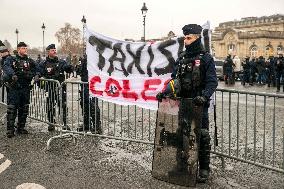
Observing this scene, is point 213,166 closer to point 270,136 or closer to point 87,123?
point 270,136

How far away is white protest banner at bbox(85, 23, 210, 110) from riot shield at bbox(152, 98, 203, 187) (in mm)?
1094

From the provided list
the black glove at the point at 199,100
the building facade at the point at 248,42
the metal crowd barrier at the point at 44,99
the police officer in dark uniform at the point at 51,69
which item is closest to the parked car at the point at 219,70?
the police officer in dark uniform at the point at 51,69

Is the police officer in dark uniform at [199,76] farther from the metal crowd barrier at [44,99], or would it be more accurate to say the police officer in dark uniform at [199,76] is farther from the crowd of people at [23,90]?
the metal crowd barrier at [44,99]

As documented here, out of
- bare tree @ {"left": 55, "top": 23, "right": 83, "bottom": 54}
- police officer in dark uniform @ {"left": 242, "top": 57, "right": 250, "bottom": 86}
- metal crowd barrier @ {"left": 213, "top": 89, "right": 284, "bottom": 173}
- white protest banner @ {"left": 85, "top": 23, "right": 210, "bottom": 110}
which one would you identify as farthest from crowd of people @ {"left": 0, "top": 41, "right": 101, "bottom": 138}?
bare tree @ {"left": 55, "top": 23, "right": 83, "bottom": 54}

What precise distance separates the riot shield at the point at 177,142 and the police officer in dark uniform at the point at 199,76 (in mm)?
203

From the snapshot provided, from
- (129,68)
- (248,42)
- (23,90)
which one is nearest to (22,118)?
(23,90)

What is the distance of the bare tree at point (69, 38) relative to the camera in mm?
104438

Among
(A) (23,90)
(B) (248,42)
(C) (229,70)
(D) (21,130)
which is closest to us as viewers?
(A) (23,90)

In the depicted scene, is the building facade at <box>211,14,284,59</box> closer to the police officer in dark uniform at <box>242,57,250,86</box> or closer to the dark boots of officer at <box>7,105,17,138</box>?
the police officer in dark uniform at <box>242,57,250,86</box>

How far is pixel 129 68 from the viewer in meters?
6.77

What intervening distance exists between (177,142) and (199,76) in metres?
0.92

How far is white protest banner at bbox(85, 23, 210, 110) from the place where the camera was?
634cm

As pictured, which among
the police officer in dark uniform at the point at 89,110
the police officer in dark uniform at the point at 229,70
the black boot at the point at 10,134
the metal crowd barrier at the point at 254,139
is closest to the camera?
→ the metal crowd barrier at the point at 254,139

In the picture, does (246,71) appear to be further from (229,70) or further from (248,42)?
(248,42)
